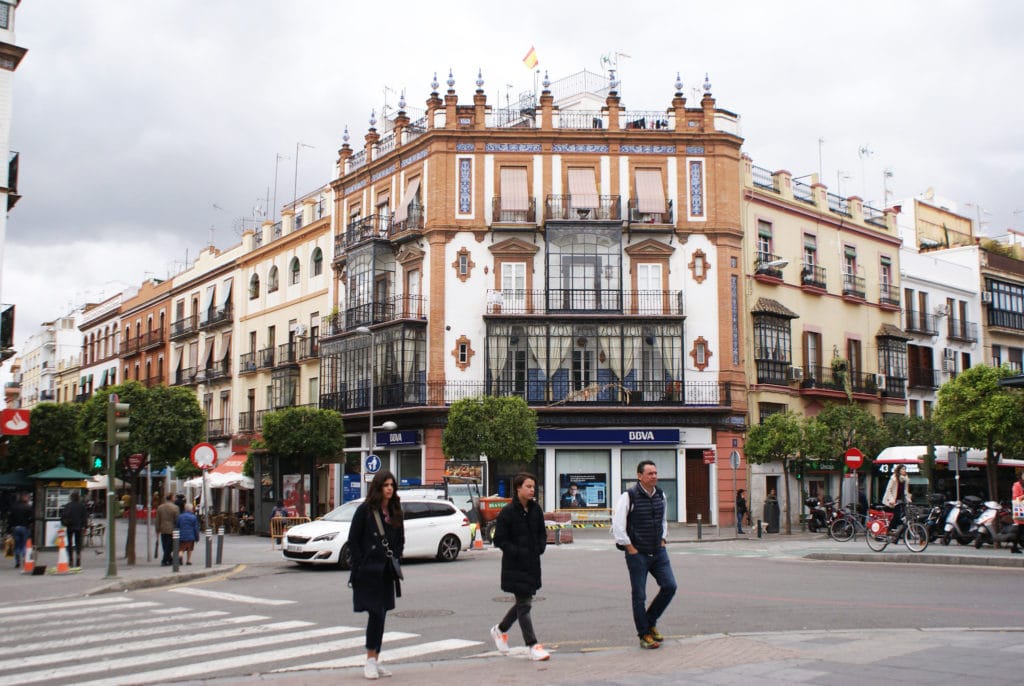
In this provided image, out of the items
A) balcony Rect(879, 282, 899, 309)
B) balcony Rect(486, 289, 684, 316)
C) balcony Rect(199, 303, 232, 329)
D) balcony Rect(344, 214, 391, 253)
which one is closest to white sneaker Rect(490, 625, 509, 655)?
balcony Rect(486, 289, 684, 316)

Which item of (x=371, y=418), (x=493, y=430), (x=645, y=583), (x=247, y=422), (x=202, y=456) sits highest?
(x=247, y=422)

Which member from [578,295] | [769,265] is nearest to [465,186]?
[578,295]

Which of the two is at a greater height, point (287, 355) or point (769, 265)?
point (769, 265)

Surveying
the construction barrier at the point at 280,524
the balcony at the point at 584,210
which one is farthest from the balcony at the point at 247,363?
the construction barrier at the point at 280,524

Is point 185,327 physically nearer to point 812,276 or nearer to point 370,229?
point 370,229

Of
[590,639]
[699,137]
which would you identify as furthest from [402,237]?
[590,639]

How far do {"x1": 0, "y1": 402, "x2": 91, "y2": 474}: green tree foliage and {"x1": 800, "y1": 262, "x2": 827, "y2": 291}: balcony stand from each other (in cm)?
2874

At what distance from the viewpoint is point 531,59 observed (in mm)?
42125

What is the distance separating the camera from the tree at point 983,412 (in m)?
25.7

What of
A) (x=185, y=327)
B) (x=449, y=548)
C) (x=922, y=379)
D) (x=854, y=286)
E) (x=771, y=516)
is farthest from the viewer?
(x=185, y=327)

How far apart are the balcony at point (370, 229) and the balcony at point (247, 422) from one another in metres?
12.3

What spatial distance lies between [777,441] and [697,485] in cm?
543

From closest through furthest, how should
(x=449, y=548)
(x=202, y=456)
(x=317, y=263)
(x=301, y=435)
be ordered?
(x=449, y=548), (x=202, y=456), (x=301, y=435), (x=317, y=263)

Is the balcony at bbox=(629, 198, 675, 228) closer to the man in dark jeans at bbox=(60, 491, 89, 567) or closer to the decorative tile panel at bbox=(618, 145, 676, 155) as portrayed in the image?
the decorative tile panel at bbox=(618, 145, 676, 155)
